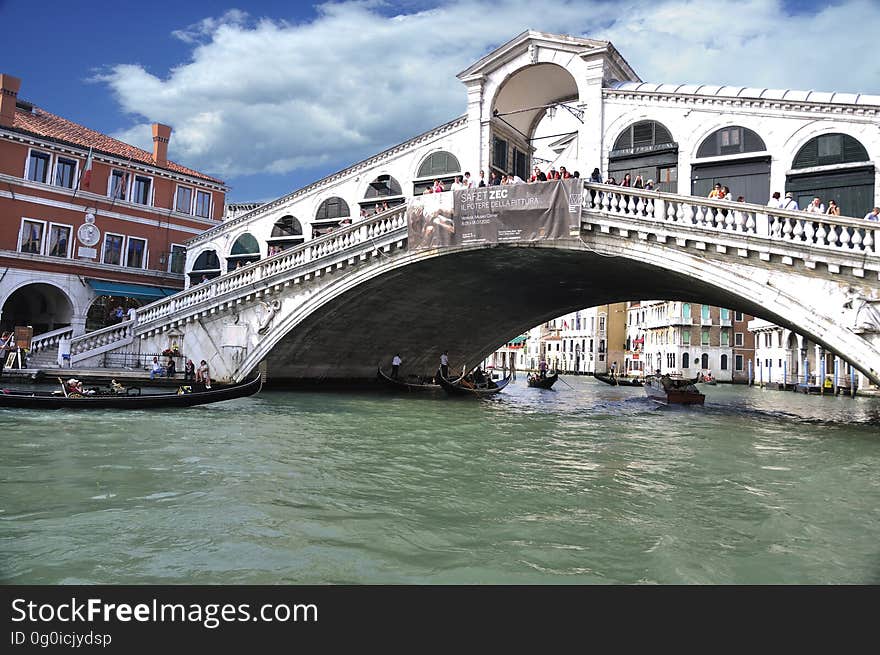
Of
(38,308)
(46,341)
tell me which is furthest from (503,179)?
(38,308)

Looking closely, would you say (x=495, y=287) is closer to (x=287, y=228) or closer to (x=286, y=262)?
(x=286, y=262)

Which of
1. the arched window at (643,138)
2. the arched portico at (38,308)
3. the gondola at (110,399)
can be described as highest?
the arched window at (643,138)

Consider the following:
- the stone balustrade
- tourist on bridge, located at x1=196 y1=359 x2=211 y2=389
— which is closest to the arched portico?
the stone balustrade

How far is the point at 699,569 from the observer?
3.90m

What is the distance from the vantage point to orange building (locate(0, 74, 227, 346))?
18.7 m

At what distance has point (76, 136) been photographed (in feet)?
67.8

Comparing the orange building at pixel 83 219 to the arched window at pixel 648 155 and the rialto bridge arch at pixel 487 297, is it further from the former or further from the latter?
the arched window at pixel 648 155

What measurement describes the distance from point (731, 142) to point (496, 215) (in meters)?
5.23

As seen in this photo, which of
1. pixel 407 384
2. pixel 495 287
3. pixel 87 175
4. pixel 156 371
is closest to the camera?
pixel 156 371

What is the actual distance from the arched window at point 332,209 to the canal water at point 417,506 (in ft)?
32.8

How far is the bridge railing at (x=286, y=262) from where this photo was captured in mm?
14812

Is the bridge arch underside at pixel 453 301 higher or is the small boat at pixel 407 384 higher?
the bridge arch underside at pixel 453 301

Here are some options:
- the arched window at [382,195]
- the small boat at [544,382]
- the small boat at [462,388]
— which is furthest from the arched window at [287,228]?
the small boat at [544,382]

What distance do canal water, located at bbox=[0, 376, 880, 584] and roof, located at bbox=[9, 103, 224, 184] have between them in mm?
12898
